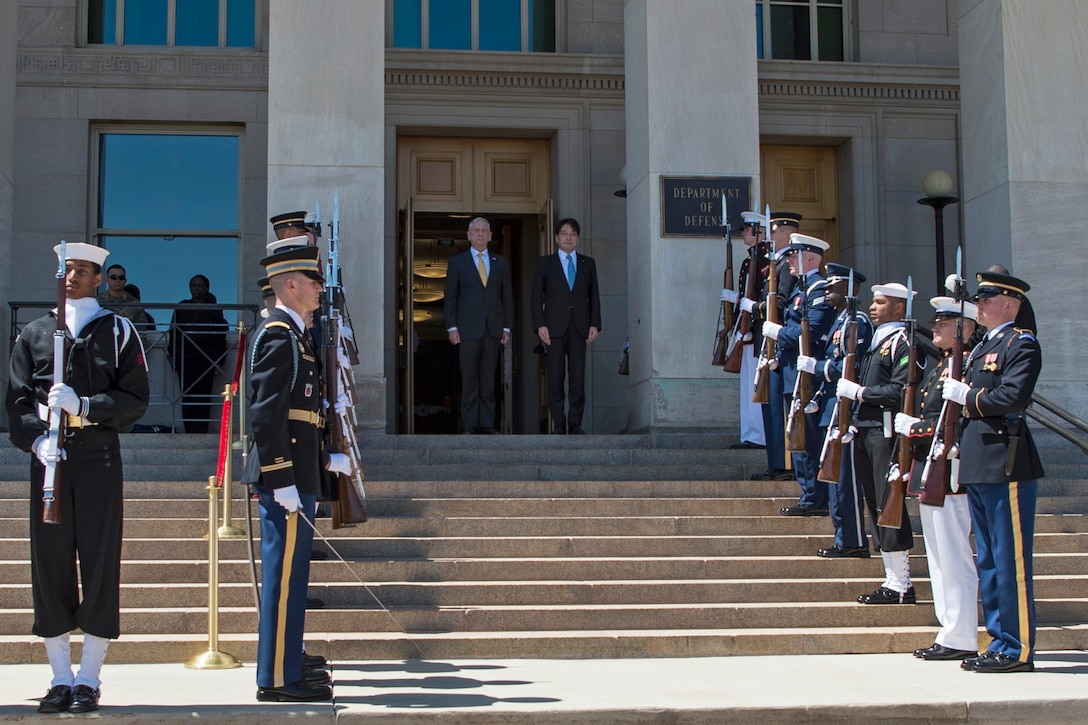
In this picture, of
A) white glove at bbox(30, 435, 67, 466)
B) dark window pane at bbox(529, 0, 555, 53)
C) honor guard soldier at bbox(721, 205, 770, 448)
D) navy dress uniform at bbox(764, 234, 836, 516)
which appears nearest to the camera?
white glove at bbox(30, 435, 67, 466)

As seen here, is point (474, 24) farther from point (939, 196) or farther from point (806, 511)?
point (806, 511)

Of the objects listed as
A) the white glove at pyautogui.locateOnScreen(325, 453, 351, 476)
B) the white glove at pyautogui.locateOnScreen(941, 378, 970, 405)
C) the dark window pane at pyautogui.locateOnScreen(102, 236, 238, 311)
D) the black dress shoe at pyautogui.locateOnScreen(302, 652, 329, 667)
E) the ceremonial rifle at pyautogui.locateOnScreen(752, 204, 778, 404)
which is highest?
the dark window pane at pyautogui.locateOnScreen(102, 236, 238, 311)

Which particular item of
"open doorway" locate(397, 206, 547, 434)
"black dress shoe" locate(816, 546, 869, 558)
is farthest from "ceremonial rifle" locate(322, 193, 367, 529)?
"open doorway" locate(397, 206, 547, 434)

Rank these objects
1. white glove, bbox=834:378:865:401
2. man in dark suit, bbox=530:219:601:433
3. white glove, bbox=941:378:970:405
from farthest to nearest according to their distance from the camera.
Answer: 1. man in dark suit, bbox=530:219:601:433
2. white glove, bbox=834:378:865:401
3. white glove, bbox=941:378:970:405

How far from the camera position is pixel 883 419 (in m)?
9.58

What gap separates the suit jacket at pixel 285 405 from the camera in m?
6.89

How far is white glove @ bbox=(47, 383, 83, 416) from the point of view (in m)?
6.65

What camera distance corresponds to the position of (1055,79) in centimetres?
1401

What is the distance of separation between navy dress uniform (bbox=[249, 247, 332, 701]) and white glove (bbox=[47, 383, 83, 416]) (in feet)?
2.79

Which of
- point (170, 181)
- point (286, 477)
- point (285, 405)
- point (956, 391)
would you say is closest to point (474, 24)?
point (170, 181)

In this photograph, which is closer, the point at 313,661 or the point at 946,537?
the point at 313,661

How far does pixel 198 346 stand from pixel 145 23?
17.4ft

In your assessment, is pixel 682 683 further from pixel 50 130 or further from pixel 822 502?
pixel 50 130

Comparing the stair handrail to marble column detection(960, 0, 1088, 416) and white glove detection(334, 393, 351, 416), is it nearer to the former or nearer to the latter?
marble column detection(960, 0, 1088, 416)
